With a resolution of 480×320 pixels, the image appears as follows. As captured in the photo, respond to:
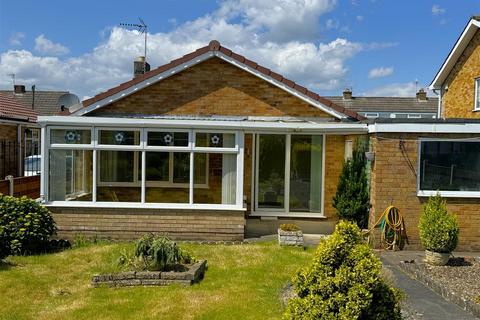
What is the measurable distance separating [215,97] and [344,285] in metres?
9.80

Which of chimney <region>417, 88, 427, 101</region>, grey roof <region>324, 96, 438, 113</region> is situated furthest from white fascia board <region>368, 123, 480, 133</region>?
chimney <region>417, 88, 427, 101</region>

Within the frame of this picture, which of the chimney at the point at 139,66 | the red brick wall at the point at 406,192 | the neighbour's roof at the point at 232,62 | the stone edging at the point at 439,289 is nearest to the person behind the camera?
the stone edging at the point at 439,289

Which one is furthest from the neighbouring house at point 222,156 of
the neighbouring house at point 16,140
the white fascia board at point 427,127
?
the neighbouring house at point 16,140

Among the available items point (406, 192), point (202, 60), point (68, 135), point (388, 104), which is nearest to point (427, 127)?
point (406, 192)

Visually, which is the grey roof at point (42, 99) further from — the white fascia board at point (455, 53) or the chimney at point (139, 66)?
the white fascia board at point (455, 53)

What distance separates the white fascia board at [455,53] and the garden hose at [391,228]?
12447 mm

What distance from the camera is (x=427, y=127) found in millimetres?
11328

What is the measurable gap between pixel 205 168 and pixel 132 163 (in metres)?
2.01

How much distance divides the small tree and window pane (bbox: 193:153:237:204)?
3071 mm

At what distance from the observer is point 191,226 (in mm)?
12102

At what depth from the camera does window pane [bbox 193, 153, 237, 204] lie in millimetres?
12297

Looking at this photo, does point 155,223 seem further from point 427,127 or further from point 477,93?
point 477,93

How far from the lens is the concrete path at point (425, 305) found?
6.94 metres

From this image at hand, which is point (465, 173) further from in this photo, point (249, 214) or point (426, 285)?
point (249, 214)
